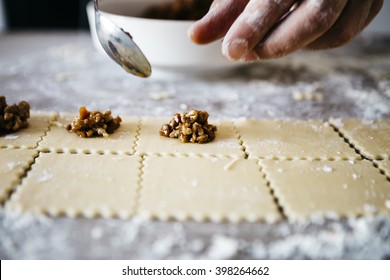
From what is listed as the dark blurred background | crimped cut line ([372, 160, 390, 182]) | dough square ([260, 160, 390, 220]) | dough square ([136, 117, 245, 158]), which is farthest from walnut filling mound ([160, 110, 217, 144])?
the dark blurred background

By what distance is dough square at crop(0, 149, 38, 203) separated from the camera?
107 cm

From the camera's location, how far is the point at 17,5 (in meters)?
3.11

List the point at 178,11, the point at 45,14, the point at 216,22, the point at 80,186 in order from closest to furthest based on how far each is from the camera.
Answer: the point at 80,186 → the point at 216,22 → the point at 178,11 → the point at 45,14

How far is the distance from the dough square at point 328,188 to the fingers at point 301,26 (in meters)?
0.35

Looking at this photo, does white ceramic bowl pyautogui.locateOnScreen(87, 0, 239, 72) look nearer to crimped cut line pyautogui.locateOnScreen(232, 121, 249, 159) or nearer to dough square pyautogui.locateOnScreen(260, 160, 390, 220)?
crimped cut line pyautogui.locateOnScreen(232, 121, 249, 159)

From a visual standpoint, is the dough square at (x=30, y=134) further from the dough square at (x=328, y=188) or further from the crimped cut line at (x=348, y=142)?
the crimped cut line at (x=348, y=142)

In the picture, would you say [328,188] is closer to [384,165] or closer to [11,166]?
[384,165]

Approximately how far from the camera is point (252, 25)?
45.6 inches

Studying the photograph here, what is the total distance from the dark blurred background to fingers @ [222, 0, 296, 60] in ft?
7.18

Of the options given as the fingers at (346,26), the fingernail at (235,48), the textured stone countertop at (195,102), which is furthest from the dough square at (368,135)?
the fingernail at (235,48)

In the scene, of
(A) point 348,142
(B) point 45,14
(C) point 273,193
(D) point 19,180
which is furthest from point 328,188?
(B) point 45,14

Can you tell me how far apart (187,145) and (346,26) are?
638mm

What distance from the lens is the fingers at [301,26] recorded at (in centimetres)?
114
